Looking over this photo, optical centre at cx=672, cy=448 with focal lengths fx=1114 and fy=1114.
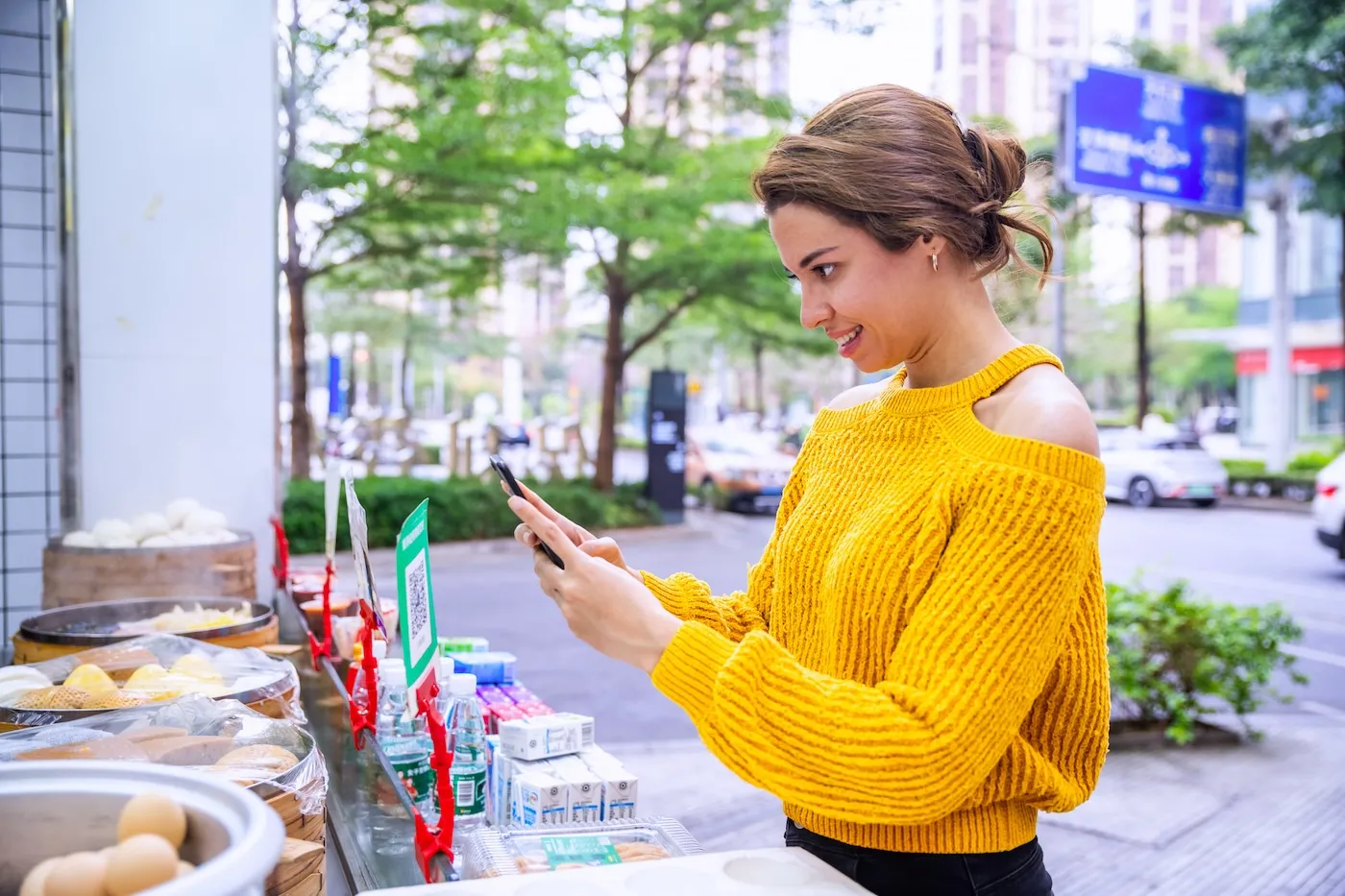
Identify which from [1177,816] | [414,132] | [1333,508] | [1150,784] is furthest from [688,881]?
[414,132]

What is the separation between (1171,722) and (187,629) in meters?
5.14

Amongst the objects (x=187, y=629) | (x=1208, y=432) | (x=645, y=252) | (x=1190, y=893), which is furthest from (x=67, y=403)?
(x=1208, y=432)

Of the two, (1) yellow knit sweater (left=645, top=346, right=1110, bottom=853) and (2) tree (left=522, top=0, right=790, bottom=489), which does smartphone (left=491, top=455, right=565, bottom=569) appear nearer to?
(1) yellow knit sweater (left=645, top=346, right=1110, bottom=853)

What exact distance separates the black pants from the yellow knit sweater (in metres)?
0.02

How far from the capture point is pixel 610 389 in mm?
15531

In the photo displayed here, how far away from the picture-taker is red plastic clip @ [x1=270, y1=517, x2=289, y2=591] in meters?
3.56

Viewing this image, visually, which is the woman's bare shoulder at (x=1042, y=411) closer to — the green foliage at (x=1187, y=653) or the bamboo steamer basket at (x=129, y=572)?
the bamboo steamer basket at (x=129, y=572)

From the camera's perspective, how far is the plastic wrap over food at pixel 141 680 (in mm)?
1713

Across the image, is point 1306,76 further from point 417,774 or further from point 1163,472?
point 417,774

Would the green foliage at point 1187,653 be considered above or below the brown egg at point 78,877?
below

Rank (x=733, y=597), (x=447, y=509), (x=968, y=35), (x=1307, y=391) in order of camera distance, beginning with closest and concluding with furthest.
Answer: (x=733, y=597) < (x=447, y=509) < (x=1307, y=391) < (x=968, y=35)

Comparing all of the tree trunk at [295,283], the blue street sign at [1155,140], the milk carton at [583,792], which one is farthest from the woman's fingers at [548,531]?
the tree trunk at [295,283]

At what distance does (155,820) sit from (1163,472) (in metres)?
20.5

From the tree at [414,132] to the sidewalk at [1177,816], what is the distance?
853 cm
